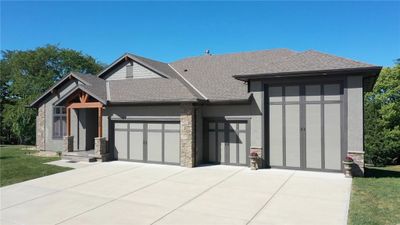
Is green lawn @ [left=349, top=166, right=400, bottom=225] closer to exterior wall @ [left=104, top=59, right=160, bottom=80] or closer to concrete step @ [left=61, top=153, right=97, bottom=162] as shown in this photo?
exterior wall @ [left=104, top=59, right=160, bottom=80]

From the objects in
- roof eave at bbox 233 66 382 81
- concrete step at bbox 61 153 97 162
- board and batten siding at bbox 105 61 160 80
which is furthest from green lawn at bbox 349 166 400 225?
concrete step at bbox 61 153 97 162

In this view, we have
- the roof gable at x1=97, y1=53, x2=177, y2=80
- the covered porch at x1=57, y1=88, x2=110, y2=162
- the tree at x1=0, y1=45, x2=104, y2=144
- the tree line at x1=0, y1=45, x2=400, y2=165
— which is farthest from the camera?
the tree at x1=0, y1=45, x2=104, y2=144

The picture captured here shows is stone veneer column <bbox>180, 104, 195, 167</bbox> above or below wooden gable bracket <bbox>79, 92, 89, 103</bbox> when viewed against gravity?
below

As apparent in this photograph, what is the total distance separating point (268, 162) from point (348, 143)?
136 inches

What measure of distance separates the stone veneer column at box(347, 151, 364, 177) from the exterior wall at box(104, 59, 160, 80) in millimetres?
11077

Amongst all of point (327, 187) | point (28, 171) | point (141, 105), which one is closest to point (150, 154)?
point (141, 105)

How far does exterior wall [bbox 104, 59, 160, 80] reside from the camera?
18.0 m

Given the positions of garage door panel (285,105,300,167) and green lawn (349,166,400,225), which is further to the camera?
garage door panel (285,105,300,167)

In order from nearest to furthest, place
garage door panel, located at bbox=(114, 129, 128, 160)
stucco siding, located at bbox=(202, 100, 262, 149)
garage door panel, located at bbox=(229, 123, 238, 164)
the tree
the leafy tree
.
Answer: stucco siding, located at bbox=(202, 100, 262, 149)
garage door panel, located at bbox=(229, 123, 238, 164)
garage door panel, located at bbox=(114, 129, 128, 160)
the leafy tree
the tree

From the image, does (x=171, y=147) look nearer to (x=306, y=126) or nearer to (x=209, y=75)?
(x=209, y=75)

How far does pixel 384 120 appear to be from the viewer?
105 feet

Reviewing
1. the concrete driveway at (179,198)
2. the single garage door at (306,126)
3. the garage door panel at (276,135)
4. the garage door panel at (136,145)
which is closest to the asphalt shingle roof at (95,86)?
the garage door panel at (136,145)

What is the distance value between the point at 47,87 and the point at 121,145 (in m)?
24.6

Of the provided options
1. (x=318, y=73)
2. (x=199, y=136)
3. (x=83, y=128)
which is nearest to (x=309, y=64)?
(x=318, y=73)
